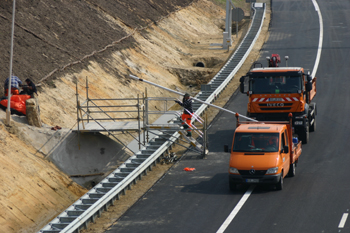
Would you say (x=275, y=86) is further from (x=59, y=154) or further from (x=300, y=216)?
(x=59, y=154)

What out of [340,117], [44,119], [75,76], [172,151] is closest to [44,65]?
[75,76]

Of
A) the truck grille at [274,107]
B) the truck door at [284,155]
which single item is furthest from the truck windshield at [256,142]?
the truck grille at [274,107]

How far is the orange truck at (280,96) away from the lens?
23.5 meters

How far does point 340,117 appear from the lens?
2783 cm

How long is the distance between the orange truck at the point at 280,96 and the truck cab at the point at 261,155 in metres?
3.73

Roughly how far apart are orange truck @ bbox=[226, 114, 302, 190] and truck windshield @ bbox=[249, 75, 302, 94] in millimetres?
3892

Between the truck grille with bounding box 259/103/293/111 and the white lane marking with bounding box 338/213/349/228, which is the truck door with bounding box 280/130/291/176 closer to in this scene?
the white lane marking with bounding box 338/213/349/228

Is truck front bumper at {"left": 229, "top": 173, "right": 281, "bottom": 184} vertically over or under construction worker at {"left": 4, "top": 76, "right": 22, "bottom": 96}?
under

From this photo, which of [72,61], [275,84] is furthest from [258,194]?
[72,61]

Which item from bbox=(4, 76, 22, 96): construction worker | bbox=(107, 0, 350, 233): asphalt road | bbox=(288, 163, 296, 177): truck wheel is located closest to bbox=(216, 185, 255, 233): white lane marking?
bbox=(107, 0, 350, 233): asphalt road

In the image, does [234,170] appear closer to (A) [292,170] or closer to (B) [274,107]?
(A) [292,170]

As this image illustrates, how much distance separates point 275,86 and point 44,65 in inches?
528

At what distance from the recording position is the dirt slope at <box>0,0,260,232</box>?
20422mm

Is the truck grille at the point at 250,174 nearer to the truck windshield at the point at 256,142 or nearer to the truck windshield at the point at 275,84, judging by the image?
the truck windshield at the point at 256,142
